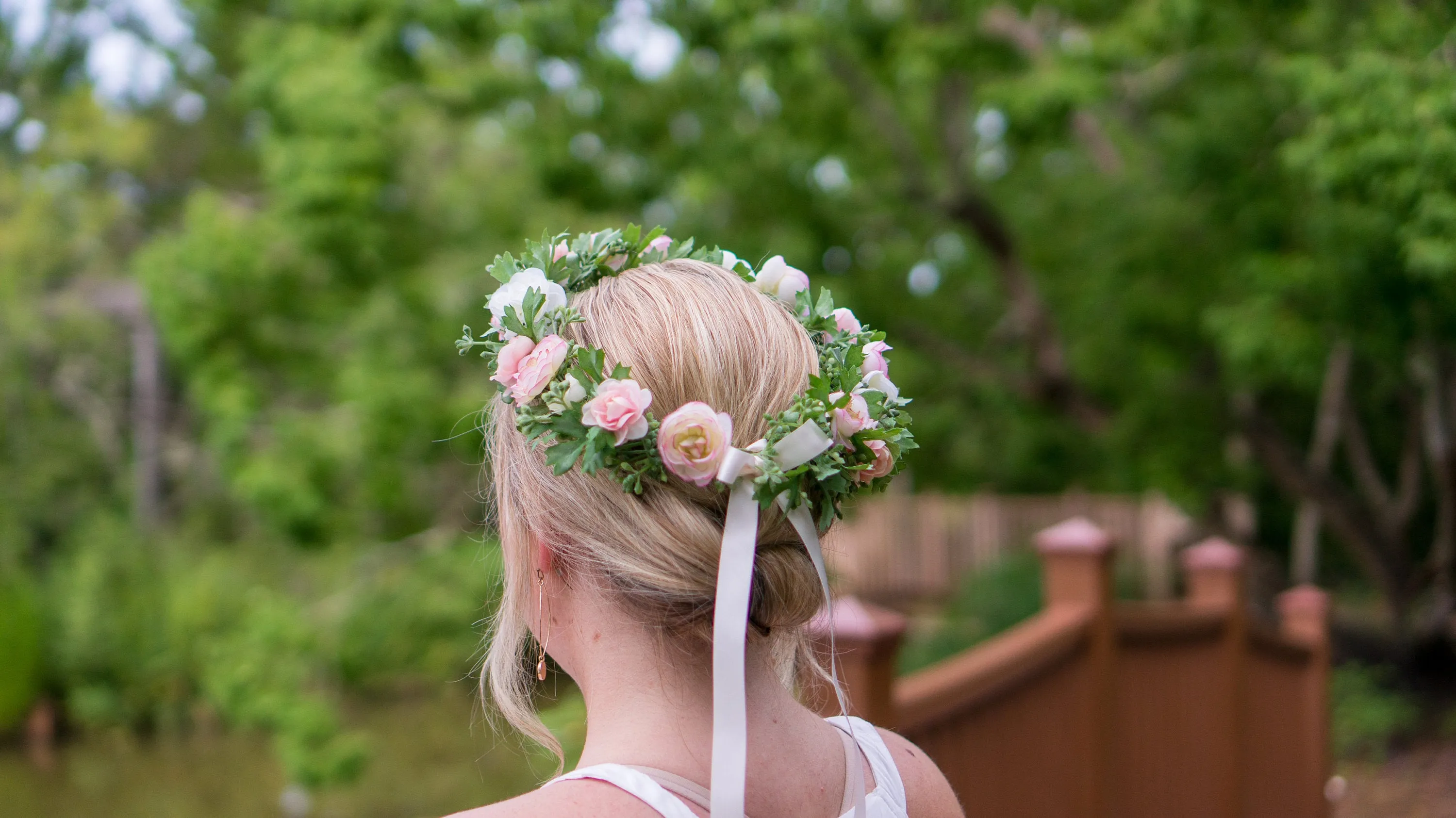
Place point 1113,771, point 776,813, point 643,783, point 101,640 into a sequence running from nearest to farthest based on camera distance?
1. point 643,783
2. point 776,813
3. point 1113,771
4. point 101,640

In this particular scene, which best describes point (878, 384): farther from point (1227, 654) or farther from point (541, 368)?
point (1227, 654)

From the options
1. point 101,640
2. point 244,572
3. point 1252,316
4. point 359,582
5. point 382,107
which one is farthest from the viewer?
point 244,572

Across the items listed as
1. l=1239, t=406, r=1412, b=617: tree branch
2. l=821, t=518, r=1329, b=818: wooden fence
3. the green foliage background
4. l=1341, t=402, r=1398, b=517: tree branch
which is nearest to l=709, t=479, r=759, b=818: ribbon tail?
l=821, t=518, r=1329, b=818: wooden fence

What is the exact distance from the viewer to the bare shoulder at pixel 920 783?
146 cm

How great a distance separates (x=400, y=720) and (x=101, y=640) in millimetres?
3612

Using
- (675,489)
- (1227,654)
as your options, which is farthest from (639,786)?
(1227,654)

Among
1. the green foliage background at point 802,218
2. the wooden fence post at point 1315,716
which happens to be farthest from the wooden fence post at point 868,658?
the wooden fence post at point 1315,716

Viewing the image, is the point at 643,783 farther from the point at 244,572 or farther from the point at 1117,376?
the point at 244,572

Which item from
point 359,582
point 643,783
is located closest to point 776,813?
point 643,783

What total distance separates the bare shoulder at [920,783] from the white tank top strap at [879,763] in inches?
0.5

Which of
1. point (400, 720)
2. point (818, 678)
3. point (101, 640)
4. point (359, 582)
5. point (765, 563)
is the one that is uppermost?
point (765, 563)

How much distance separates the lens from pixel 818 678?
219cm

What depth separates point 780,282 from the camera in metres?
1.49

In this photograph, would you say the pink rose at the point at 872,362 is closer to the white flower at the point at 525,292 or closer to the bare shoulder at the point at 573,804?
the white flower at the point at 525,292
